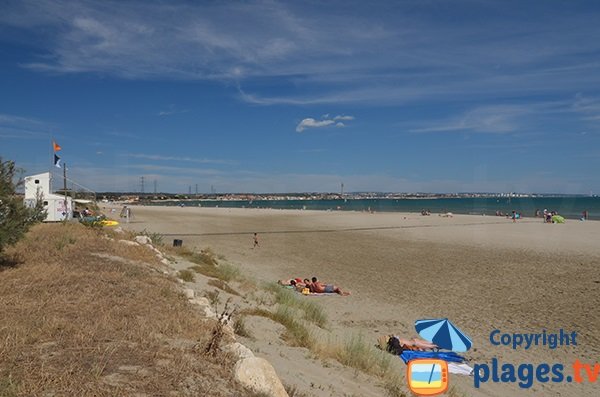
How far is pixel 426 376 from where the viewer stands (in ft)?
16.9

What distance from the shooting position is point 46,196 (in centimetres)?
2583

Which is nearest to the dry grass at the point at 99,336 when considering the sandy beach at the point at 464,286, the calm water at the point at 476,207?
the sandy beach at the point at 464,286

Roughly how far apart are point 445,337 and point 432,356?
2.36ft

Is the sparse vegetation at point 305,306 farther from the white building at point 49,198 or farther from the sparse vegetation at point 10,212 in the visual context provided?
the white building at point 49,198

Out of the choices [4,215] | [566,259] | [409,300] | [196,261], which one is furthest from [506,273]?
[4,215]

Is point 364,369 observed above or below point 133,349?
below

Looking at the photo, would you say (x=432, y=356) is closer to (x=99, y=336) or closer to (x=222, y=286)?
(x=222, y=286)

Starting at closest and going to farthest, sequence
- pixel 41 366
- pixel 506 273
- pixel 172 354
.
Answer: pixel 41 366
pixel 172 354
pixel 506 273

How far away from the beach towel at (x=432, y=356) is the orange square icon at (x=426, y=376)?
12.2 ft

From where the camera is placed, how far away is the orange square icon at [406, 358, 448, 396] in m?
5.08

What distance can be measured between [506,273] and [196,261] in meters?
13.0

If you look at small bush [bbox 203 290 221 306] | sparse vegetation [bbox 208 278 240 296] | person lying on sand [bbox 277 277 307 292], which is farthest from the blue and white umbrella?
person lying on sand [bbox 277 277 307 292]

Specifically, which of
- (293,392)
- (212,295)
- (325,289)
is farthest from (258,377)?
(325,289)

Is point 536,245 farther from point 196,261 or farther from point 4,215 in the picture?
point 4,215
